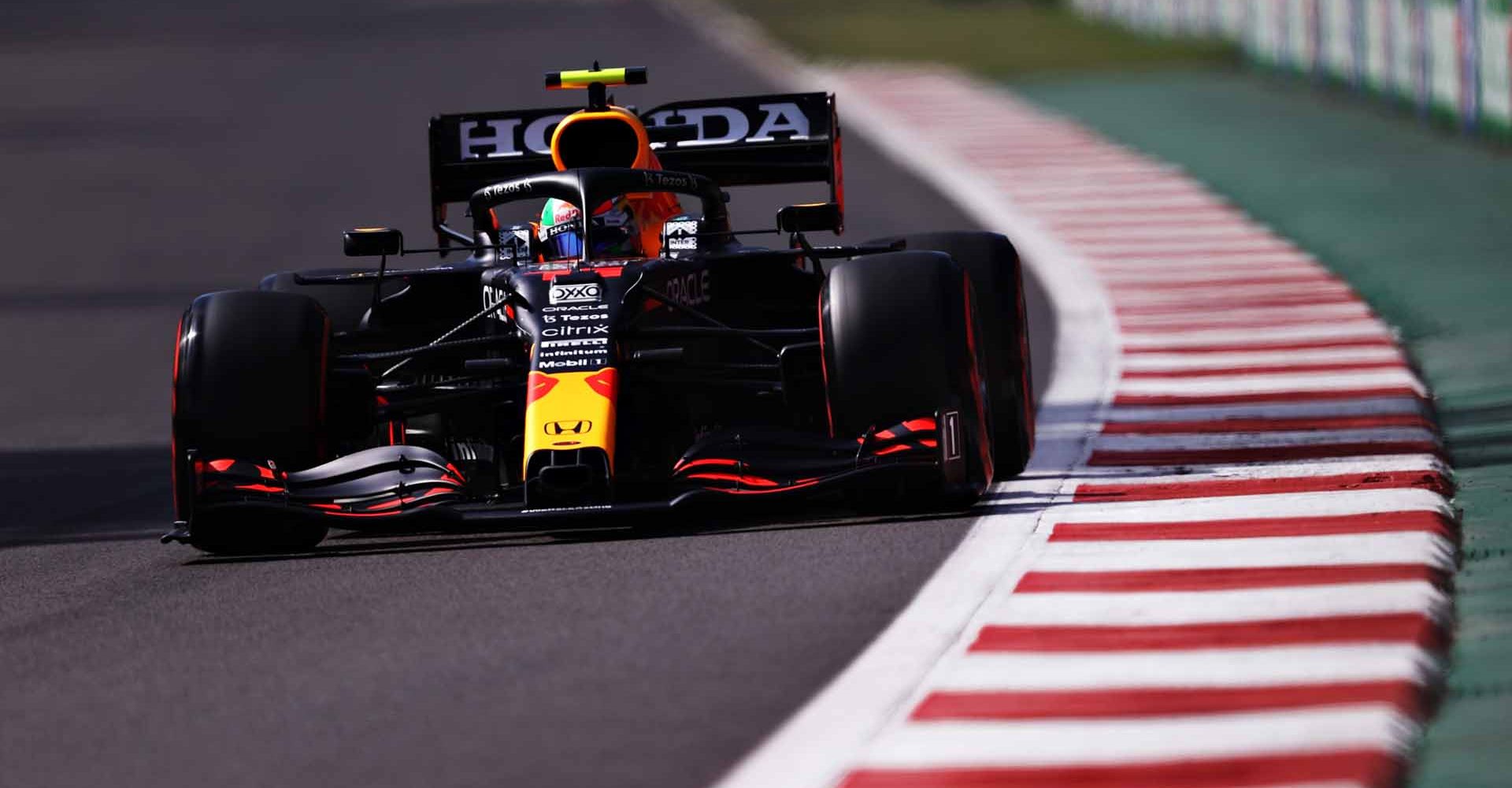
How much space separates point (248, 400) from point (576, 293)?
118 cm

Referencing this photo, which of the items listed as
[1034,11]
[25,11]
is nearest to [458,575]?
[1034,11]

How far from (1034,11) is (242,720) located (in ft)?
124

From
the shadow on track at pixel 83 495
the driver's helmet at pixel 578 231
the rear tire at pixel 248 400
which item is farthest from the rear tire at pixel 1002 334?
the shadow on track at pixel 83 495

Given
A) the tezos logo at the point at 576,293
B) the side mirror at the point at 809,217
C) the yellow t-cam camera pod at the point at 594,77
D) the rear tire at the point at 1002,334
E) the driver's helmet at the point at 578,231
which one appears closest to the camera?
the tezos logo at the point at 576,293

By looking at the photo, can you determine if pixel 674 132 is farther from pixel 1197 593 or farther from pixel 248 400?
pixel 1197 593

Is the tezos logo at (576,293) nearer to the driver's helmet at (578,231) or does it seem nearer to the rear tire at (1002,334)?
the driver's helmet at (578,231)

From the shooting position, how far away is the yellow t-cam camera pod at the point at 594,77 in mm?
11352

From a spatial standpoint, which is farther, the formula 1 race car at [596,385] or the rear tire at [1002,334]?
the rear tire at [1002,334]

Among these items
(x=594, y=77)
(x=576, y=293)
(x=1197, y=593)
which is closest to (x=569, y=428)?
(x=576, y=293)

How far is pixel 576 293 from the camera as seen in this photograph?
9273 mm

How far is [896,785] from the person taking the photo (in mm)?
5566

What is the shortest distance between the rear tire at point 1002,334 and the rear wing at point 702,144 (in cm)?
143

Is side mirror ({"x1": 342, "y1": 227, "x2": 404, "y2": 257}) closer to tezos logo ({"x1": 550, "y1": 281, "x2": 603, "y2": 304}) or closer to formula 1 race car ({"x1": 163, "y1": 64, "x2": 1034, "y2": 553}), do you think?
formula 1 race car ({"x1": 163, "y1": 64, "x2": 1034, "y2": 553})

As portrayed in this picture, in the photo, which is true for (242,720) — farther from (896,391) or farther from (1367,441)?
(1367,441)
